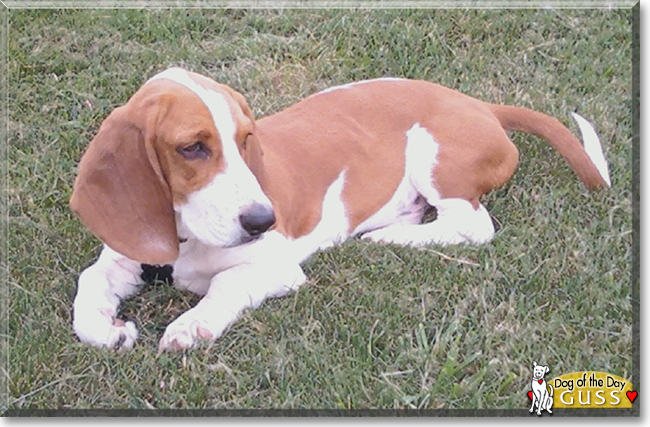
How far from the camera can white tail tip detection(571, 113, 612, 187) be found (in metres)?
3.40

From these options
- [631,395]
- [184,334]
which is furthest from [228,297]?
[631,395]

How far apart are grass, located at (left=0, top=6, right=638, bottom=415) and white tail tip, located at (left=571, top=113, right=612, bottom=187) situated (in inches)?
1.5

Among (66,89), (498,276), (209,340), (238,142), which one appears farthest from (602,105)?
(66,89)

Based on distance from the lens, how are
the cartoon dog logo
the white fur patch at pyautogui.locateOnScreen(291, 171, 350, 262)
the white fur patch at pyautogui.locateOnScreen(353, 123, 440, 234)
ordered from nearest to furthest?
the cartoon dog logo → the white fur patch at pyautogui.locateOnScreen(291, 171, 350, 262) → the white fur patch at pyautogui.locateOnScreen(353, 123, 440, 234)

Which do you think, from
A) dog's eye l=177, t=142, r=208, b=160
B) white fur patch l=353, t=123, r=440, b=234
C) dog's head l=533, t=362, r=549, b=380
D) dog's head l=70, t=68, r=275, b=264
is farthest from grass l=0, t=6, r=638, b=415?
dog's eye l=177, t=142, r=208, b=160

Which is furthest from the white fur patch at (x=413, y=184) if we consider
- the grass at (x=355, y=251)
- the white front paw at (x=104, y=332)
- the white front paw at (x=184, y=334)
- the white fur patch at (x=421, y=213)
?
the white front paw at (x=104, y=332)

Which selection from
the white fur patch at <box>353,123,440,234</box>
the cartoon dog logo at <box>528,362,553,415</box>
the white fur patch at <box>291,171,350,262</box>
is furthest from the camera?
the white fur patch at <box>353,123,440,234</box>

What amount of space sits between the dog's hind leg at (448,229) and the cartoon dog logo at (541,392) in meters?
0.78

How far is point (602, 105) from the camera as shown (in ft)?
11.5

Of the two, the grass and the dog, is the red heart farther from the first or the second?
the dog

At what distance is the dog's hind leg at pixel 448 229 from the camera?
3.38 metres

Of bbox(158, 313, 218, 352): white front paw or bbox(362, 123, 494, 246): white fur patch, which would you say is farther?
bbox(362, 123, 494, 246): white fur patch

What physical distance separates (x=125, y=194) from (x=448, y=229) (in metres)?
1.29

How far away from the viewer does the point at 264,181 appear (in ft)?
9.98
